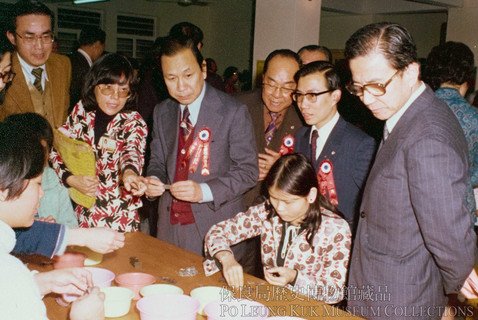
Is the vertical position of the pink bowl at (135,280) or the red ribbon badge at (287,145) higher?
the red ribbon badge at (287,145)

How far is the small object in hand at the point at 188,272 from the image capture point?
174 centimetres

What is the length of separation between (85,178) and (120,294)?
1.02 meters

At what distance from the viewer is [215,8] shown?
13.4 meters

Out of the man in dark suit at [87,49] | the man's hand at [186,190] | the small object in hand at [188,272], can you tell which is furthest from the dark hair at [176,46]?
the man in dark suit at [87,49]

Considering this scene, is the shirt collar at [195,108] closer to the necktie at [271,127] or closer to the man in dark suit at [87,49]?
the necktie at [271,127]

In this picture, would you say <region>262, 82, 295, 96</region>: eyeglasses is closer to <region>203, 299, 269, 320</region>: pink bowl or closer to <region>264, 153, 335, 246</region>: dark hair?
<region>264, 153, 335, 246</region>: dark hair

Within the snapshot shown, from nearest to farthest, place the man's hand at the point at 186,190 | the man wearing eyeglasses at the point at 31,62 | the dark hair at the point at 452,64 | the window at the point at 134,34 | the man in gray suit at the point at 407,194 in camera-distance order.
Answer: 1. the man in gray suit at the point at 407,194
2. the man's hand at the point at 186,190
3. the man wearing eyeglasses at the point at 31,62
4. the dark hair at the point at 452,64
5. the window at the point at 134,34

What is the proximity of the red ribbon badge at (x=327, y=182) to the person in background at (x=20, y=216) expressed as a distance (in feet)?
3.87

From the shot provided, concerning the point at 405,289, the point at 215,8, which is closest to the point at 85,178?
the point at 405,289

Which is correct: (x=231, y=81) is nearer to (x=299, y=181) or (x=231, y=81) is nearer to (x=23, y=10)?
(x=23, y=10)

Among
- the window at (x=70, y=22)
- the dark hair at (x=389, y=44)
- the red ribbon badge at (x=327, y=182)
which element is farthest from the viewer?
the window at (x=70, y=22)

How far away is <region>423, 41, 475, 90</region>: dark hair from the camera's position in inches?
110

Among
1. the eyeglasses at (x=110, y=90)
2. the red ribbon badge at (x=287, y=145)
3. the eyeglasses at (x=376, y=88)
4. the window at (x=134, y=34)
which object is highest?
the window at (x=134, y=34)

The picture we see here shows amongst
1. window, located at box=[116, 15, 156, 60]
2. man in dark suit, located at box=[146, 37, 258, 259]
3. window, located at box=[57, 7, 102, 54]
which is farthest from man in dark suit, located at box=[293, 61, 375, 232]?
window, located at box=[116, 15, 156, 60]
